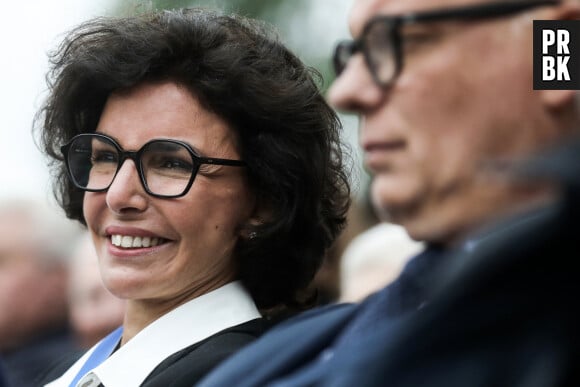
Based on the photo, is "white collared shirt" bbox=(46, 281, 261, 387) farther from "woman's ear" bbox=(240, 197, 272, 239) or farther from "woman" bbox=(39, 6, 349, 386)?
"woman's ear" bbox=(240, 197, 272, 239)

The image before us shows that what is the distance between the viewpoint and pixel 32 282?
5.40 m

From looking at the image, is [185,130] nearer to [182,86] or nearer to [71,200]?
[182,86]

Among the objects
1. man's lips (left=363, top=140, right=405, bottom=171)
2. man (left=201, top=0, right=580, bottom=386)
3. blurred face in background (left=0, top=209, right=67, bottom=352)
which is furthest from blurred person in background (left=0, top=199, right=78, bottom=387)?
man's lips (left=363, top=140, right=405, bottom=171)

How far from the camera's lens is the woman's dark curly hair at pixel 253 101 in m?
3.11

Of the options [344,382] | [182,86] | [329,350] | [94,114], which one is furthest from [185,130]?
[344,382]

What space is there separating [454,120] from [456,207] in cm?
15

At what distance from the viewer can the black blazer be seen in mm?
2719

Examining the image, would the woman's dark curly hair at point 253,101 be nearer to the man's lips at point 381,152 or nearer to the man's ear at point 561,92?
the man's lips at point 381,152

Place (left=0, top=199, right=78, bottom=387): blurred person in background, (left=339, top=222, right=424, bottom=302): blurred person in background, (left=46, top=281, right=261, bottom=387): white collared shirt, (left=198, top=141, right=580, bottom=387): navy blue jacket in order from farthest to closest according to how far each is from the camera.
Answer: (left=0, top=199, right=78, bottom=387): blurred person in background, (left=339, top=222, right=424, bottom=302): blurred person in background, (left=46, top=281, right=261, bottom=387): white collared shirt, (left=198, top=141, right=580, bottom=387): navy blue jacket

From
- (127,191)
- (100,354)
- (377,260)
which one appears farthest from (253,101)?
(377,260)

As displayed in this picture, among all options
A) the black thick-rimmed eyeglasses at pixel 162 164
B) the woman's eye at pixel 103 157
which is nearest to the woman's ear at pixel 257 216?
the black thick-rimmed eyeglasses at pixel 162 164

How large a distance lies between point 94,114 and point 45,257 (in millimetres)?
2355

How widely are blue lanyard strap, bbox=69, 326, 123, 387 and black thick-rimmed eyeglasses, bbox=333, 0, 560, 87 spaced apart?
1569mm

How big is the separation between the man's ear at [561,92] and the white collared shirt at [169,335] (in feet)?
4.47
